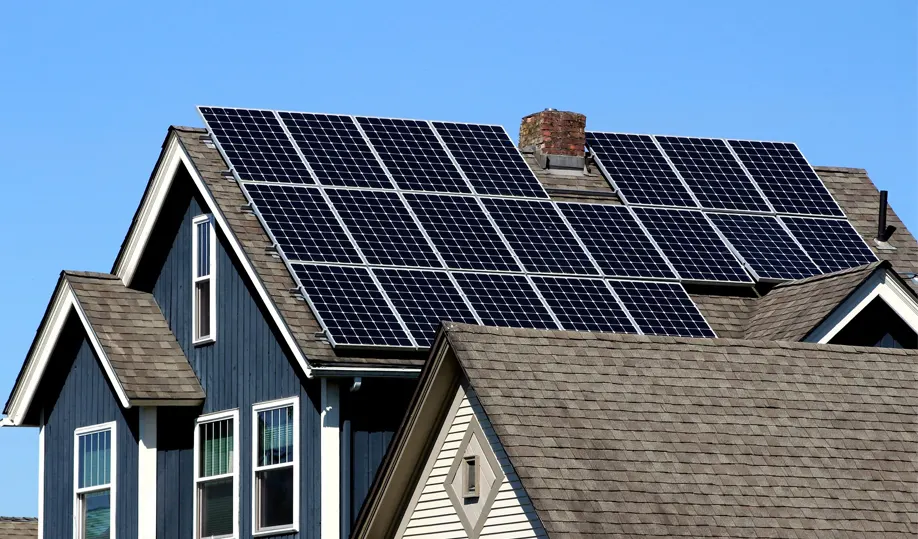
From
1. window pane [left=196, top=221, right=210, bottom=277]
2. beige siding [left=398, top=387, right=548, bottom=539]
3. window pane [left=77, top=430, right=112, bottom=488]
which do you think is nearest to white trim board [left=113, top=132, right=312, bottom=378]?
window pane [left=196, top=221, right=210, bottom=277]

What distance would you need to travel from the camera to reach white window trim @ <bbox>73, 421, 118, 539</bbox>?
27.4 metres

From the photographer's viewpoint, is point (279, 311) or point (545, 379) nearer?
point (545, 379)

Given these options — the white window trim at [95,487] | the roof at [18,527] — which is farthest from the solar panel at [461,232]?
the roof at [18,527]

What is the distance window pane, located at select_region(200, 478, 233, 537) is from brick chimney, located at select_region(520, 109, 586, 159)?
797 centimetres

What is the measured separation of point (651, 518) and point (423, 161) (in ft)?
36.9

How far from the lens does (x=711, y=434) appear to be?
19.4m

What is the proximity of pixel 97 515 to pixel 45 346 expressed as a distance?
291cm

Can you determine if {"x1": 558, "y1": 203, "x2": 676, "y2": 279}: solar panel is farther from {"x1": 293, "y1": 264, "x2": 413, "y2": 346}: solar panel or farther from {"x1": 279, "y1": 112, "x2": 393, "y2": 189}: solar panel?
{"x1": 293, "y1": 264, "x2": 413, "y2": 346}: solar panel

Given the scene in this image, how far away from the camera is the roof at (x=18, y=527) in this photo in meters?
32.3

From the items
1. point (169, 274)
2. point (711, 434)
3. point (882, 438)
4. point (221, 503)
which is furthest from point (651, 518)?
→ point (169, 274)

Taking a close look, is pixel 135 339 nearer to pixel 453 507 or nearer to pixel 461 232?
pixel 461 232

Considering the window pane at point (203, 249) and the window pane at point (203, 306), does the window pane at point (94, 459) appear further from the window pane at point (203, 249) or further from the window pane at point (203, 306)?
the window pane at point (203, 249)

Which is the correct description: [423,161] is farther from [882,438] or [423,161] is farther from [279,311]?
[882,438]

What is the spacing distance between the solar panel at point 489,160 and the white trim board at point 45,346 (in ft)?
20.1
